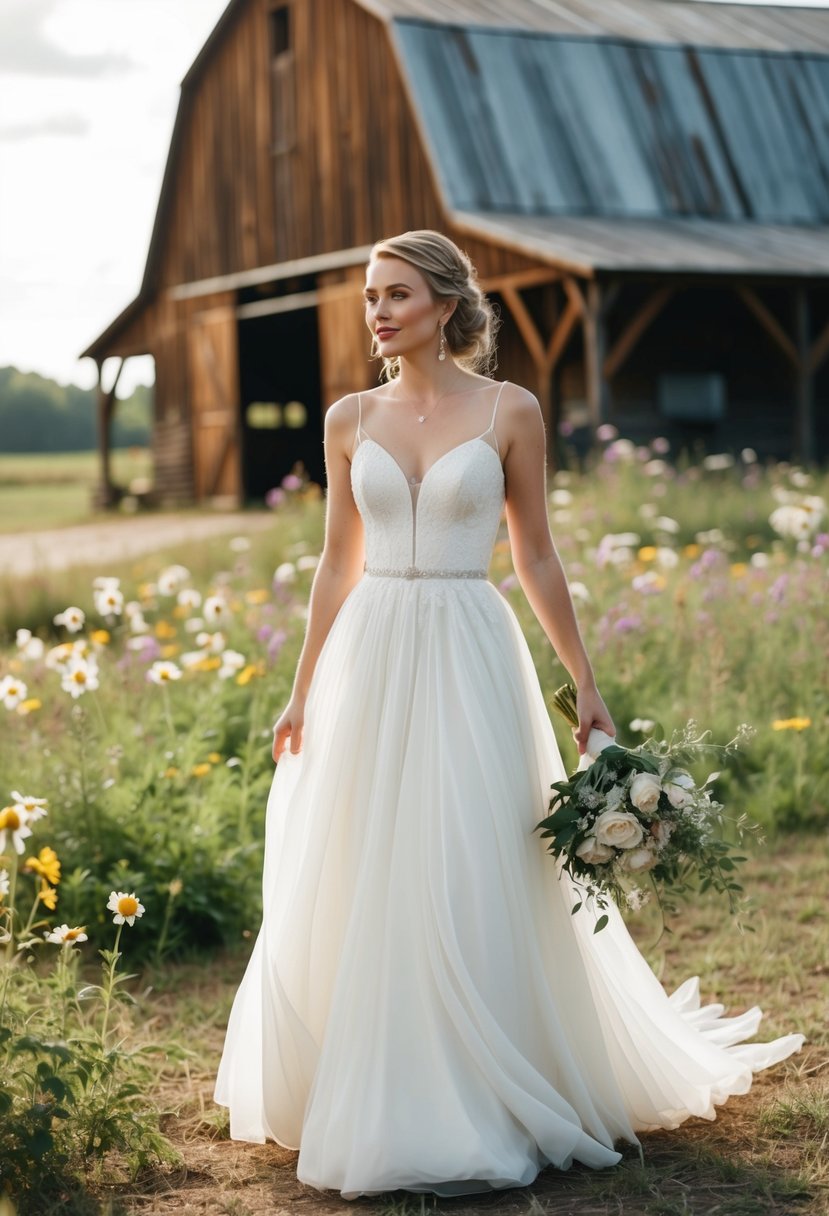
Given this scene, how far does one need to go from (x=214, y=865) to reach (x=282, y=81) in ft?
51.1

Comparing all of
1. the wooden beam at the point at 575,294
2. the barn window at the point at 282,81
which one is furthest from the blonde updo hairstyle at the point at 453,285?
the barn window at the point at 282,81

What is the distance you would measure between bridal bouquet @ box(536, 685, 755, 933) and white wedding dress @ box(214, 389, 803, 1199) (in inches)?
4.5

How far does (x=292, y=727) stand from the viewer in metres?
3.68

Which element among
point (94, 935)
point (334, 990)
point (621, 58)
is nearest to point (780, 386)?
point (621, 58)

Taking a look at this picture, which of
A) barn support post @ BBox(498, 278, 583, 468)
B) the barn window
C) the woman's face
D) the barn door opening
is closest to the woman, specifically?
the woman's face

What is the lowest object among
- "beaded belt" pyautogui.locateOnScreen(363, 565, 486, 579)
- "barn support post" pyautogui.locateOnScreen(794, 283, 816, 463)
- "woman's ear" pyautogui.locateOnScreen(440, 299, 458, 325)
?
"beaded belt" pyautogui.locateOnScreen(363, 565, 486, 579)

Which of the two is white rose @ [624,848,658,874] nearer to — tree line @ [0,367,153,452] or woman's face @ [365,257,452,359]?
woman's face @ [365,257,452,359]

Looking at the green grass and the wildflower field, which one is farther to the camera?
the wildflower field

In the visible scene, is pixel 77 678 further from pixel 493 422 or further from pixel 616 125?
pixel 616 125

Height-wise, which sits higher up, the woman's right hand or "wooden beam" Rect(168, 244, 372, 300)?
"wooden beam" Rect(168, 244, 372, 300)

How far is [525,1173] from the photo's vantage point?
10.6ft

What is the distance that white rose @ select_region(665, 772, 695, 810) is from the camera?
340 centimetres

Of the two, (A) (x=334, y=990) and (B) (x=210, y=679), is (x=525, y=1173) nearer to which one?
(A) (x=334, y=990)

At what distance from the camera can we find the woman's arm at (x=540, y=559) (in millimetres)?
3542
